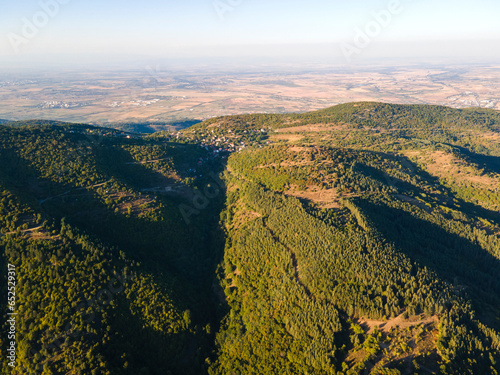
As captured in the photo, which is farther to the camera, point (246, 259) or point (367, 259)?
point (246, 259)

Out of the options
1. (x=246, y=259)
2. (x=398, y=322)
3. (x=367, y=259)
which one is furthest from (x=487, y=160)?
(x=246, y=259)

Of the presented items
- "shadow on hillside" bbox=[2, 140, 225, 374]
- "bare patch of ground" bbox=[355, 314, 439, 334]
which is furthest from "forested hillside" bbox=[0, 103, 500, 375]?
"shadow on hillside" bbox=[2, 140, 225, 374]

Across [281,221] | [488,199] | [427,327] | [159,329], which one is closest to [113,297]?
[159,329]

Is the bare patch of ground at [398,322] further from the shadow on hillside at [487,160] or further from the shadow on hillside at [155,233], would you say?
the shadow on hillside at [487,160]

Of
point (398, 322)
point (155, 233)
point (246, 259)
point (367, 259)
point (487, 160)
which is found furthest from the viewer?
point (487, 160)

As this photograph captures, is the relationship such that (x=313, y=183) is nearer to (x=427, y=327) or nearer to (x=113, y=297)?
(x=427, y=327)

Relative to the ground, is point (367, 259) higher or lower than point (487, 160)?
higher

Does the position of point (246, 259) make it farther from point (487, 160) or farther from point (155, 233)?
point (487, 160)

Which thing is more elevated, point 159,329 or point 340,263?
point 340,263

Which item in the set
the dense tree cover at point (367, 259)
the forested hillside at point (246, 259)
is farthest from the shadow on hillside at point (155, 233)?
the dense tree cover at point (367, 259)
